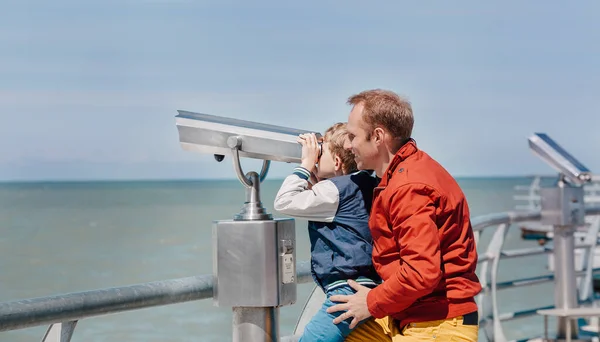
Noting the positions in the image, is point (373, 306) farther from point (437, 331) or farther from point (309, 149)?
point (309, 149)

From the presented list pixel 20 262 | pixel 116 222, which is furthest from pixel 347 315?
pixel 116 222

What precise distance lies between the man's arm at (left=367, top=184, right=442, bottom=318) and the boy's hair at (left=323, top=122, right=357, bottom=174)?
1.45ft

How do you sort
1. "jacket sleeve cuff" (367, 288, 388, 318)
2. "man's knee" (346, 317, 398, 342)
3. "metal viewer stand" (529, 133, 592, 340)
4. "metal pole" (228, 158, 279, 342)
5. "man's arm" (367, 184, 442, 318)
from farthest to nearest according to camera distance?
"metal viewer stand" (529, 133, 592, 340)
"man's knee" (346, 317, 398, 342)
"metal pole" (228, 158, 279, 342)
"jacket sleeve cuff" (367, 288, 388, 318)
"man's arm" (367, 184, 442, 318)

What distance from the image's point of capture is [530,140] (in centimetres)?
604

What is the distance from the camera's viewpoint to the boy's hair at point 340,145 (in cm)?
288

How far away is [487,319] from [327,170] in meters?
2.71

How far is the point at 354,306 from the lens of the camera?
8.64 feet

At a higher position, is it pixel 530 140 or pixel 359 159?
pixel 530 140

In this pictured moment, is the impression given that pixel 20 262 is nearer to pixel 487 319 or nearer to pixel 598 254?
pixel 598 254

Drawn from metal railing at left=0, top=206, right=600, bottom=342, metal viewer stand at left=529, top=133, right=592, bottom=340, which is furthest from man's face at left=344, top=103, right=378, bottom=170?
metal viewer stand at left=529, top=133, right=592, bottom=340

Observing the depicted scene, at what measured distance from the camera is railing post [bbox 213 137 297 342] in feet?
8.54

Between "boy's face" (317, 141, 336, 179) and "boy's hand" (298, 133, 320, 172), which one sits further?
"boy's face" (317, 141, 336, 179)

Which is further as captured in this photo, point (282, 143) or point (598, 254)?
point (598, 254)

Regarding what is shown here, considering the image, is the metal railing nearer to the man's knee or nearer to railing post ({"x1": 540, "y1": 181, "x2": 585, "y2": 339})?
the man's knee
